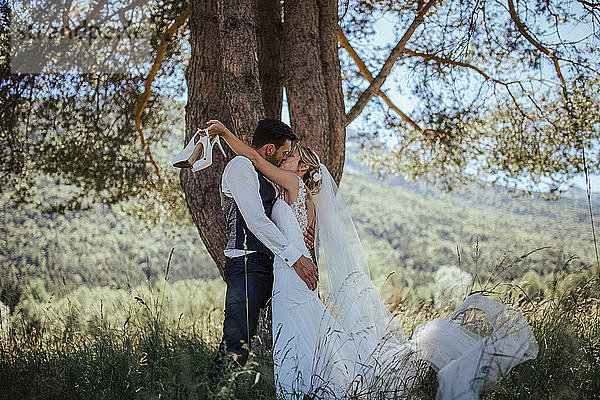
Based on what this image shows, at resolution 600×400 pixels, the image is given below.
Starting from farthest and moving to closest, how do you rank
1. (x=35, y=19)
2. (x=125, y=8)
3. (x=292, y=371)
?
(x=125, y=8) → (x=35, y=19) → (x=292, y=371)

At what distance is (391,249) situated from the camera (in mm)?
37781

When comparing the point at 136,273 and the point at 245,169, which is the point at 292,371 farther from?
the point at 136,273

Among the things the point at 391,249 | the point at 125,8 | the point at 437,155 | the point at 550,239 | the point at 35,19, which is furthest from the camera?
the point at 391,249

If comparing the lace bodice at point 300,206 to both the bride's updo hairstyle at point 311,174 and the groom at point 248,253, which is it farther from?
the bride's updo hairstyle at point 311,174

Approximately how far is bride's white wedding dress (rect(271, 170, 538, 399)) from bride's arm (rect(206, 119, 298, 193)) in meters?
0.13

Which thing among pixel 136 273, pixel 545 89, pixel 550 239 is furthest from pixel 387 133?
pixel 550 239

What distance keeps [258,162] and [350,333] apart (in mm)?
1320

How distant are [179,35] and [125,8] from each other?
0.86 m

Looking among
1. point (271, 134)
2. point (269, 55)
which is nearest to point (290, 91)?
point (269, 55)

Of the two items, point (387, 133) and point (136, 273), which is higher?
point (387, 133)

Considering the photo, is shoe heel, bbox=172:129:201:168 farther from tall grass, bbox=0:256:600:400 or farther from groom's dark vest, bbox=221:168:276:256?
tall grass, bbox=0:256:600:400

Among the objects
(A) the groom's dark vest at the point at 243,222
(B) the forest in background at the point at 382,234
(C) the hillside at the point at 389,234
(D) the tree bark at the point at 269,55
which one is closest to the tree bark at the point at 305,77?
(D) the tree bark at the point at 269,55

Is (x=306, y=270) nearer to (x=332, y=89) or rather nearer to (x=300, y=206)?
(x=300, y=206)

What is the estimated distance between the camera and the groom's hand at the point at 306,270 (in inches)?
131
